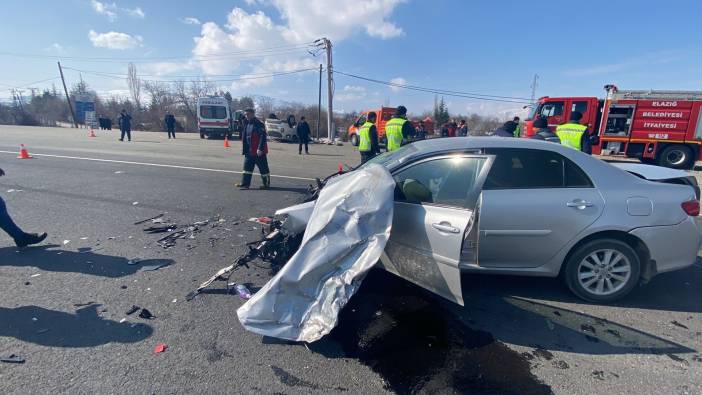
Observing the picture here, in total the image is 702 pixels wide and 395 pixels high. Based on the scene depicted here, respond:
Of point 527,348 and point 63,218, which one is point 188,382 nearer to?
point 527,348

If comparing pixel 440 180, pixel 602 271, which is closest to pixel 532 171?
pixel 440 180

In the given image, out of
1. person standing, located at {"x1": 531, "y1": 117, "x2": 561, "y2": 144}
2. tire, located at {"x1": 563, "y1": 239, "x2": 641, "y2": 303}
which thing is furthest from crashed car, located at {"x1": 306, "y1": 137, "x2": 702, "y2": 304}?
person standing, located at {"x1": 531, "y1": 117, "x2": 561, "y2": 144}

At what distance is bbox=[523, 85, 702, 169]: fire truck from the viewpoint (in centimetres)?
1204

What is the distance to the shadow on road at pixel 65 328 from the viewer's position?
2.46 metres

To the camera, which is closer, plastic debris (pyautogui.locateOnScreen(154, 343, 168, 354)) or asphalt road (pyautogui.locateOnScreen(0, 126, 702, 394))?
asphalt road (pyautogui.locateOnScreen(0, 126, 702, 394))

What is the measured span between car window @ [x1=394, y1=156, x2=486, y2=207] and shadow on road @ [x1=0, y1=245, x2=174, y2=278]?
2.93m

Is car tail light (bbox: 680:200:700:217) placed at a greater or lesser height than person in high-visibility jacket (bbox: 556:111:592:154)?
lesser

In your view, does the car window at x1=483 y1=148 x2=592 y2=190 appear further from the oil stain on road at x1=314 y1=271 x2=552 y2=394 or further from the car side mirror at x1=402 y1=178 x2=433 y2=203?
the oil stain on road at x1=314 y1=271 x2=552 y2=394

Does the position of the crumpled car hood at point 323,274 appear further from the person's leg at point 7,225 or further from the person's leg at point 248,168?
the person's leg at point 248,168

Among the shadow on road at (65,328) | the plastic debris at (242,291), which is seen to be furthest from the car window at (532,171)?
the shadow on road at (65,328)

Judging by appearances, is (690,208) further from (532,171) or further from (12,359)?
(12,359)

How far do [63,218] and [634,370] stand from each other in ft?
24.4

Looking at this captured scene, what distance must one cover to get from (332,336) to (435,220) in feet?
4.13

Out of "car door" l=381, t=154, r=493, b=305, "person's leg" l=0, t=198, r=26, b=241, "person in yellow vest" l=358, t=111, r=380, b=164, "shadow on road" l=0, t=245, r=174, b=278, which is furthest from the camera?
"person in yellow vest" l=358, t=111, r=380, b=164
